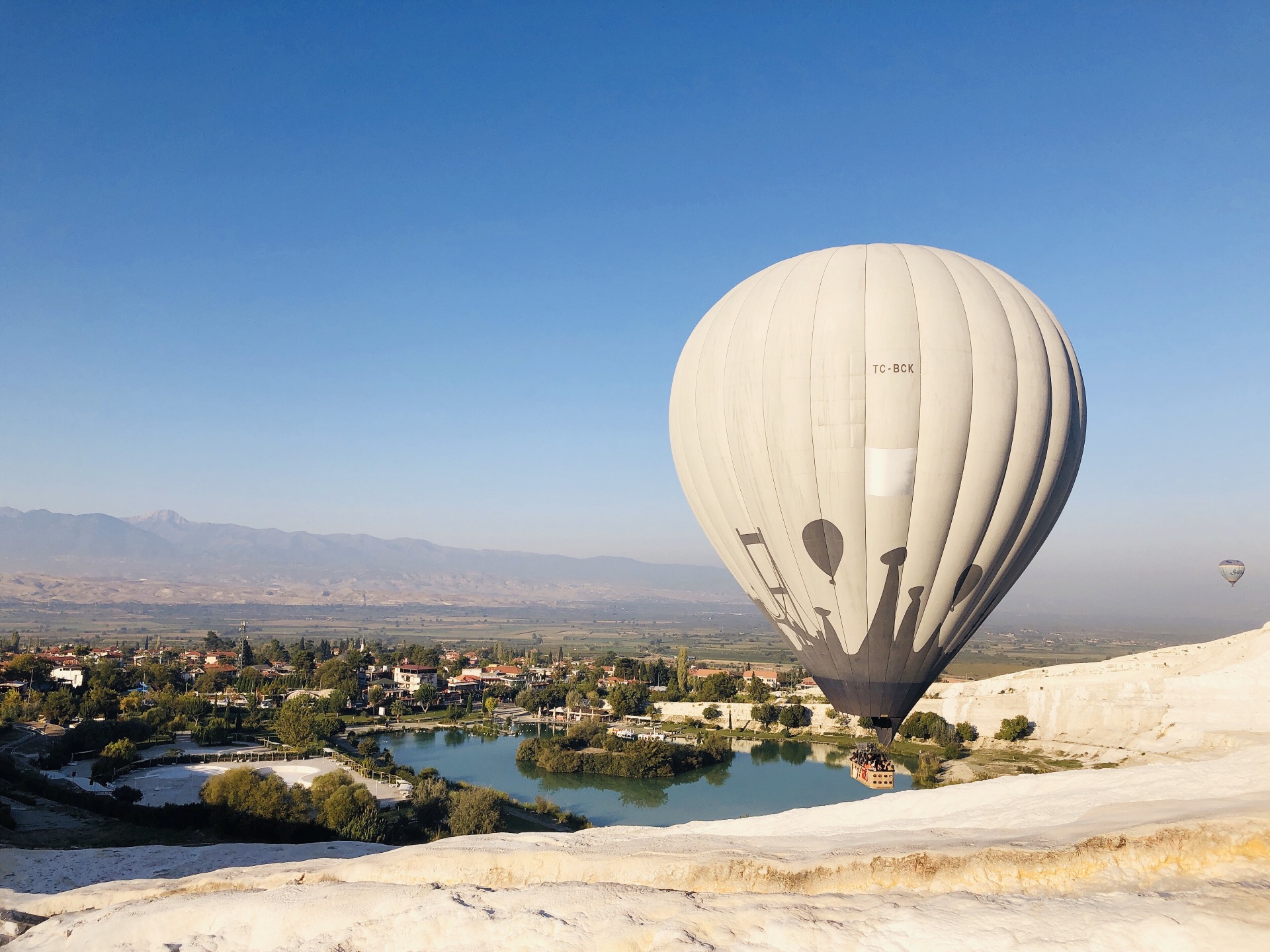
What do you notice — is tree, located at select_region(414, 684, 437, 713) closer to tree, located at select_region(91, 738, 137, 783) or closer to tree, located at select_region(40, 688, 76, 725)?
tree, located at select_region(40, 688, 76, 725)

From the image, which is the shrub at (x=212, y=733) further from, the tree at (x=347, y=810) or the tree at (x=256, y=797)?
the tree at (x=347, y=810)

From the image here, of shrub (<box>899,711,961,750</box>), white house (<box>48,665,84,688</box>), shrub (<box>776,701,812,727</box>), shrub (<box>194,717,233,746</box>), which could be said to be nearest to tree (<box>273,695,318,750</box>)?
shrub (<box>194,717,233,746</box>)

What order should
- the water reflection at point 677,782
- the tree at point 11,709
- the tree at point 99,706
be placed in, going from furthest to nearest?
the tree at point 99,706
the tree at point 11,709
the water reflection at point 677,782

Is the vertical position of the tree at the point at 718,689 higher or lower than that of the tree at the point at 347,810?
lower

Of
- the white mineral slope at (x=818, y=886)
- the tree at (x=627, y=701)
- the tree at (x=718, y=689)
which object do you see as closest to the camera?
the white mineral slope at (x=818, y=886)

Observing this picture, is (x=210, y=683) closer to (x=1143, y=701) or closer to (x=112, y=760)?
(x=112, y=760)

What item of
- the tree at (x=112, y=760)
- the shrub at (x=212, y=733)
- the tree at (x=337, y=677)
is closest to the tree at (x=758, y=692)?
the tree at (x=337, y=677)

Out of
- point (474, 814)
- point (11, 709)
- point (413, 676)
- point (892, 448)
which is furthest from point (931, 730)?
point (11, 709)

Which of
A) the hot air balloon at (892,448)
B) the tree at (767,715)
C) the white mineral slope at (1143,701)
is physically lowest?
the tree at (767,715)
